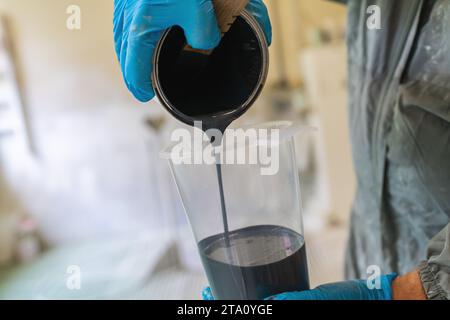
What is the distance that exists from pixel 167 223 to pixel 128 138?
543 millimetres

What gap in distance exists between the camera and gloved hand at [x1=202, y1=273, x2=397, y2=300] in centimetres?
58

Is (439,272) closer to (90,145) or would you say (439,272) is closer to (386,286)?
(386,286)

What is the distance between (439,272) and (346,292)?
131mm

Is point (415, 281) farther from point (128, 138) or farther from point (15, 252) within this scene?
point (15, 252)

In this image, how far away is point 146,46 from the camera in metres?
0.59

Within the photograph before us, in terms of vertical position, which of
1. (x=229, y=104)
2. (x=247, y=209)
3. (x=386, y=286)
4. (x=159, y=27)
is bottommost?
(x=386, y=286)


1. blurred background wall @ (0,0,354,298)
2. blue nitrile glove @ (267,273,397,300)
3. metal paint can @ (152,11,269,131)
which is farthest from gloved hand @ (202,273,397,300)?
blurred background wall @ (0,0,354,298)

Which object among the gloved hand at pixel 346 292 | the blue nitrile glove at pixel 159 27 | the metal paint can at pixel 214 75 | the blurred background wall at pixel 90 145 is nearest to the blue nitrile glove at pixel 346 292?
the gloved hand at pixel 346 292

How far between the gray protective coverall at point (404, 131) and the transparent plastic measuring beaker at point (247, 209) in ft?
0.67

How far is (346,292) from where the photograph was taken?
0.61 m

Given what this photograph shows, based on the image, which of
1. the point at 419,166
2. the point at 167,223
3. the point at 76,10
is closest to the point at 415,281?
the point at 419,166

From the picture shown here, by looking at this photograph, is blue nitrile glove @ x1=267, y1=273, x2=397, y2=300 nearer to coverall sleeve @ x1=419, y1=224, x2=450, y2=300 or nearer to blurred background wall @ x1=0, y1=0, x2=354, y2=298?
coverall sleeve @ x1=419, y1=224, x2=450, y2=300

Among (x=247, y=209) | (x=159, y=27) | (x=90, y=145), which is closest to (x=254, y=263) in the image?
(x=247, y=209)

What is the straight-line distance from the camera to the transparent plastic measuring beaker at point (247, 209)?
1.95ft
